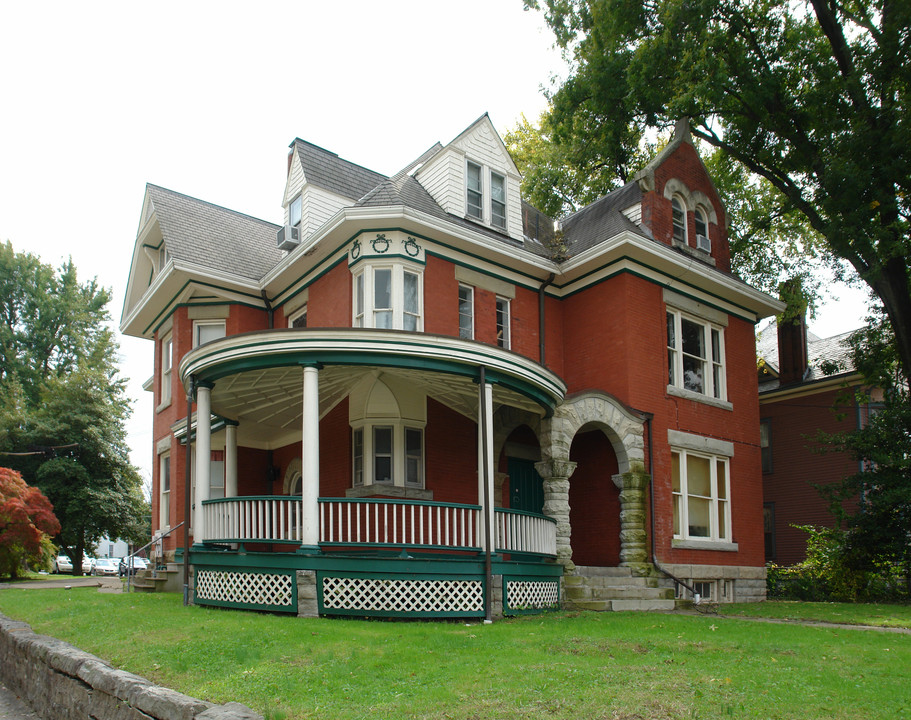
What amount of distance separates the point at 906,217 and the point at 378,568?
15.7 metres

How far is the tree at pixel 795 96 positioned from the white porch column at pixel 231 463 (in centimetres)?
1234

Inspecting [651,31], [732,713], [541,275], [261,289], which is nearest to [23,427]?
[261,289]

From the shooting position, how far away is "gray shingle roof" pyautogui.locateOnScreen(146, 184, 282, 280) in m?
19.3

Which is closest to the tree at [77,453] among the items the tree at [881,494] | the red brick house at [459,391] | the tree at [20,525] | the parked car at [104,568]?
the parked car at [104,568]

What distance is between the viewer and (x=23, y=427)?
38312 millimetres

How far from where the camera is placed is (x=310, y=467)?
11.9m

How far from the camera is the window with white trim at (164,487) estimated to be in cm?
2031

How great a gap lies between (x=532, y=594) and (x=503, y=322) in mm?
6478

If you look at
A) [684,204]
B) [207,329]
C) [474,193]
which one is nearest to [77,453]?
[207,329]

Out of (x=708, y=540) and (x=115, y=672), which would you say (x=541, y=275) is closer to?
(x=708, y=540)

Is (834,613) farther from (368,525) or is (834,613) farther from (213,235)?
(213,235)

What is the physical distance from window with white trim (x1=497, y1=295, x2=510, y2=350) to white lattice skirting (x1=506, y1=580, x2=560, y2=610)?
5.58m

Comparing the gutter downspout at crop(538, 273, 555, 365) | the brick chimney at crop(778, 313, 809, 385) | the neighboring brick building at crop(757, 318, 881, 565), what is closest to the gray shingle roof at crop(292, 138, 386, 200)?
the gutter downspout at crop(538, 273, 555, 365)

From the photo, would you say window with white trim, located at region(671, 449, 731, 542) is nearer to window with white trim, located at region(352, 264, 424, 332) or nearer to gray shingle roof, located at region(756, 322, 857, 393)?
window with white trim, located at region(352, 264, 424, 332)
